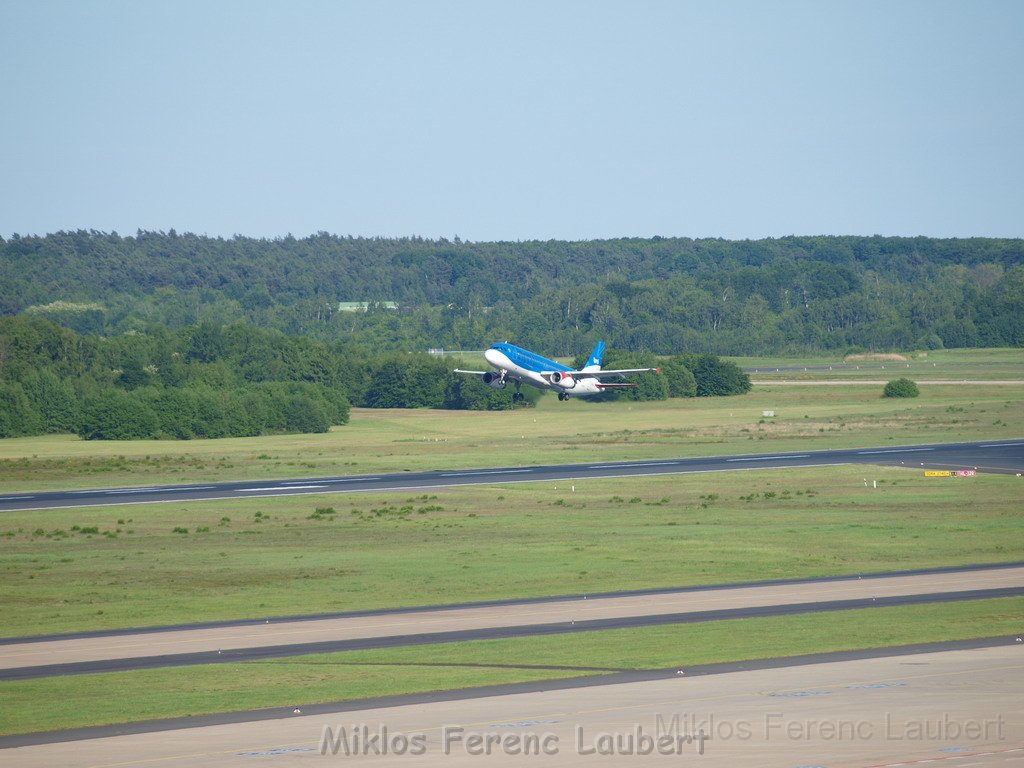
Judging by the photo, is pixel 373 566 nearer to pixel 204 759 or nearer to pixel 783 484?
pixel 204 759

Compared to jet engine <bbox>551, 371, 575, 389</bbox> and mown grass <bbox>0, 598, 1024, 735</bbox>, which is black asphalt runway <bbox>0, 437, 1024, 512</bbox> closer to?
jet engine <bbox>551, 371, 575, 389</bbox>

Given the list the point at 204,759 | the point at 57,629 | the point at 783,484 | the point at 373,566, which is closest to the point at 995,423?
the point at 783,484

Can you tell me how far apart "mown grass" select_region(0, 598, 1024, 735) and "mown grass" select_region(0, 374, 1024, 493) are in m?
55.1

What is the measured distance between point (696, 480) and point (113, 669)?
51483 millimetres

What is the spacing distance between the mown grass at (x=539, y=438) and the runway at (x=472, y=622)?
48.8m

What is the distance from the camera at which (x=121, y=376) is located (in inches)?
6058

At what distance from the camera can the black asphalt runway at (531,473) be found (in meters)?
77.3

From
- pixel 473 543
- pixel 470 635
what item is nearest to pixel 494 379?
pixel 473 543

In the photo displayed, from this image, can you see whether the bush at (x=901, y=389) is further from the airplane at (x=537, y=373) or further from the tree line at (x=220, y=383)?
the airplane at (x=537, y=373)

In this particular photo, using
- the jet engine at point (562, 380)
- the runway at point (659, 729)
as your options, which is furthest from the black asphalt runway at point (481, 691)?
the jet engine at point (562, 380)

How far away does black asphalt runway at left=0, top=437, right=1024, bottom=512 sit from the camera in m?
77.3

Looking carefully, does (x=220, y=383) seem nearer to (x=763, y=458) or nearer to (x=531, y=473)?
(x=531, y=473)

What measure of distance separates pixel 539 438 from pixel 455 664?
272 ft

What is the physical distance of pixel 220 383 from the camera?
150875mm
